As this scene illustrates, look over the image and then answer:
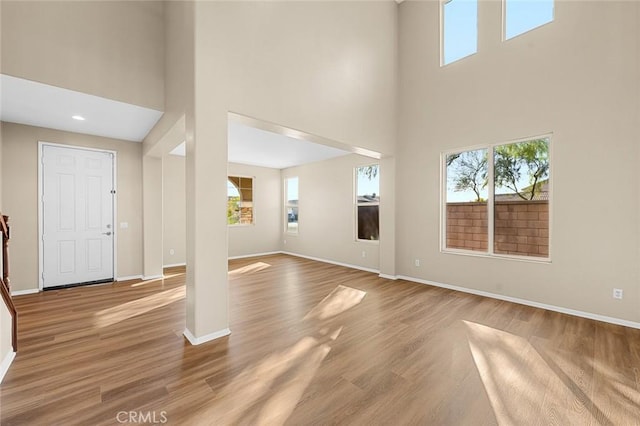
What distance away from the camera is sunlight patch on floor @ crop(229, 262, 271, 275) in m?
5.78

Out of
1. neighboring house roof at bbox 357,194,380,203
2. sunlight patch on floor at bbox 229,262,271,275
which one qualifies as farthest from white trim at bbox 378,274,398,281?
sunlight patch on floor at bbox 229,262,271,275

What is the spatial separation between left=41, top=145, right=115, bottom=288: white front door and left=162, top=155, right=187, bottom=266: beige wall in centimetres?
143

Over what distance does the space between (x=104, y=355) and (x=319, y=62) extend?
4175 mm

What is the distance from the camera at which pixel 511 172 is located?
4.05 m

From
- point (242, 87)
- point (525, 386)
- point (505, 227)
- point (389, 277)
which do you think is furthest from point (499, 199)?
point (242, 87)

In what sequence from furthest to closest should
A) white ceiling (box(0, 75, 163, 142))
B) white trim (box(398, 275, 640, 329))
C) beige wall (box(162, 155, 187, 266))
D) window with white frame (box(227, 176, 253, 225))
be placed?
window with white frame (box(227, 176, 253, 225))
beige wall (box(162, 155, 187, 266))
white trim (box(398, 275, 640, 329))
white ceiling (box(0, 75, 163, 142))

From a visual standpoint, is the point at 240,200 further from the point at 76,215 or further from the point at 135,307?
the point at 135,307

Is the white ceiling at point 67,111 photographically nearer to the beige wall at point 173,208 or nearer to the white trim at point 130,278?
the beige wall at point 173,208

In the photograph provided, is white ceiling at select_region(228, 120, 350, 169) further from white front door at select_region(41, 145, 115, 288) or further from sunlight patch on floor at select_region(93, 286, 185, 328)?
sunlight patch on floor at select_region(93, 286, 185, 328)

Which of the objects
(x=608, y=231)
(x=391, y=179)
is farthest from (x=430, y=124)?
(x=608, y=231)

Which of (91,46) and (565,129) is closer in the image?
(91,46)

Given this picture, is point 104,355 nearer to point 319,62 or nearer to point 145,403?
point 145,403

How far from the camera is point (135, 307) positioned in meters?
3.65

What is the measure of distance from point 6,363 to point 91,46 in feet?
10.9
